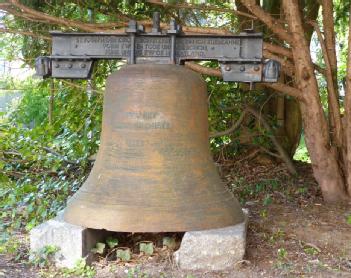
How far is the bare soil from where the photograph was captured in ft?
11.4

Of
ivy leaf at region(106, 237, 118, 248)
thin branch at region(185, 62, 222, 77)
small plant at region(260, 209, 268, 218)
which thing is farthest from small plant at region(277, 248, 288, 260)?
thin branch at region(185, 62, 222, 77)

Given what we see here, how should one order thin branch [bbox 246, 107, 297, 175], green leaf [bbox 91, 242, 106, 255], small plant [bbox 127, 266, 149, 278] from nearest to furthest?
small plant [bbox 127, 266, 149, 278] → green leaf [bbox 91, 242, 106, 255] → thin branch [bbox 246, 107, 297, 175]

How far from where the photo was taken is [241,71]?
11.9 ft

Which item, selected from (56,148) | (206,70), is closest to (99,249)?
(206,70)

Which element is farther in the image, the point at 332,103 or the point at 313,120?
the point at 332,103

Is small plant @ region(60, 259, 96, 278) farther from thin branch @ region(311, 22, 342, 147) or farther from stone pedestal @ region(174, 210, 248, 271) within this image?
thin branch @ region(311, 22, 342, 147)

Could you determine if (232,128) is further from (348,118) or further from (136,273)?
(136,273)

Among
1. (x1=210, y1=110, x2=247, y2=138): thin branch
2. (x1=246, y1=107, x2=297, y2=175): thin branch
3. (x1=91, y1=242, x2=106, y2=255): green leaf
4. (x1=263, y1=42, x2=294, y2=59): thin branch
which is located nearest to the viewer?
(x1=91, y1=242, x2=106, y2=255): green leaf

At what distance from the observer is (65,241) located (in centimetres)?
351

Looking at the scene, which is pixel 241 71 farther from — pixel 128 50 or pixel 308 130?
pixel 308 130

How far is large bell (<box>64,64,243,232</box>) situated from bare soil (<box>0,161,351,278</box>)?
0.29 metres

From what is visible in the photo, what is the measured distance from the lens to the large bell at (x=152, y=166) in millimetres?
3504

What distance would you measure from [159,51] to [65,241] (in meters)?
1.40

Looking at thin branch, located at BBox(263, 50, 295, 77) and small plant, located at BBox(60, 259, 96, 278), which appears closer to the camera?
small plant, located at BBox(60, 259, 96, 278)
